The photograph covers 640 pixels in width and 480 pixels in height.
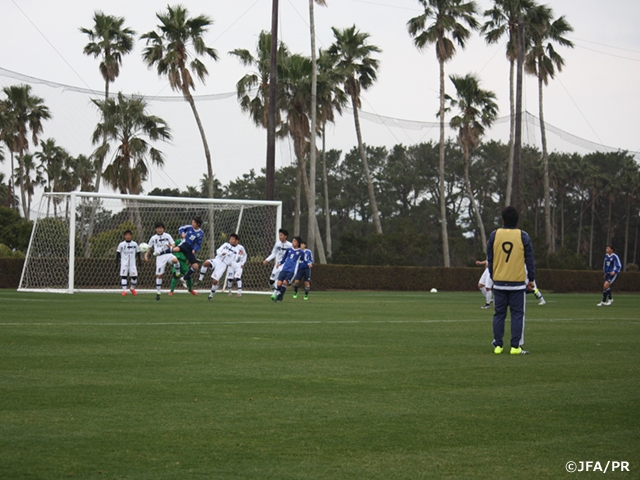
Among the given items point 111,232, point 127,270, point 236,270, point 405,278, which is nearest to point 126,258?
point 127,270

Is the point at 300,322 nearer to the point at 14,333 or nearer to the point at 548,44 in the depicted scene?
the point at 14,333

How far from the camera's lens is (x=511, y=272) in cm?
1066

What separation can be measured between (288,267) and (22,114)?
1458 inches

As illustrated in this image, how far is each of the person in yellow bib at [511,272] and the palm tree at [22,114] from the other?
3935 cm

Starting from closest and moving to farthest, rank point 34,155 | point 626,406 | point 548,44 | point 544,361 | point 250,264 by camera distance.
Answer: point 626,406, point 544,361, point 250,264, point 548,44, point 34,155

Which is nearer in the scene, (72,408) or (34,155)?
(72,408)

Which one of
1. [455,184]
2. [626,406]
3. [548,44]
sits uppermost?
[548,44]

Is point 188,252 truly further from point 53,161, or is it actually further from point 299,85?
point 53,161

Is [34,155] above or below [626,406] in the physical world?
above

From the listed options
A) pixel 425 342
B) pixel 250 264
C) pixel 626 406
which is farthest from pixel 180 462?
pixel 250 264

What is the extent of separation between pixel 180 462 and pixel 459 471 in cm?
159

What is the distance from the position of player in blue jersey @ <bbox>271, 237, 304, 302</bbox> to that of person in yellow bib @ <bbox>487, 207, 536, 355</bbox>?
1213 cm

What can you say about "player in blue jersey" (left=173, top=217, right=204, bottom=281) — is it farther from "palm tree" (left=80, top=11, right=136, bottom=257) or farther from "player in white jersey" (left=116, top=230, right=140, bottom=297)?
"palm tree" (left=80, top=11, right=136, bottom=257)

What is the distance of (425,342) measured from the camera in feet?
38.3
